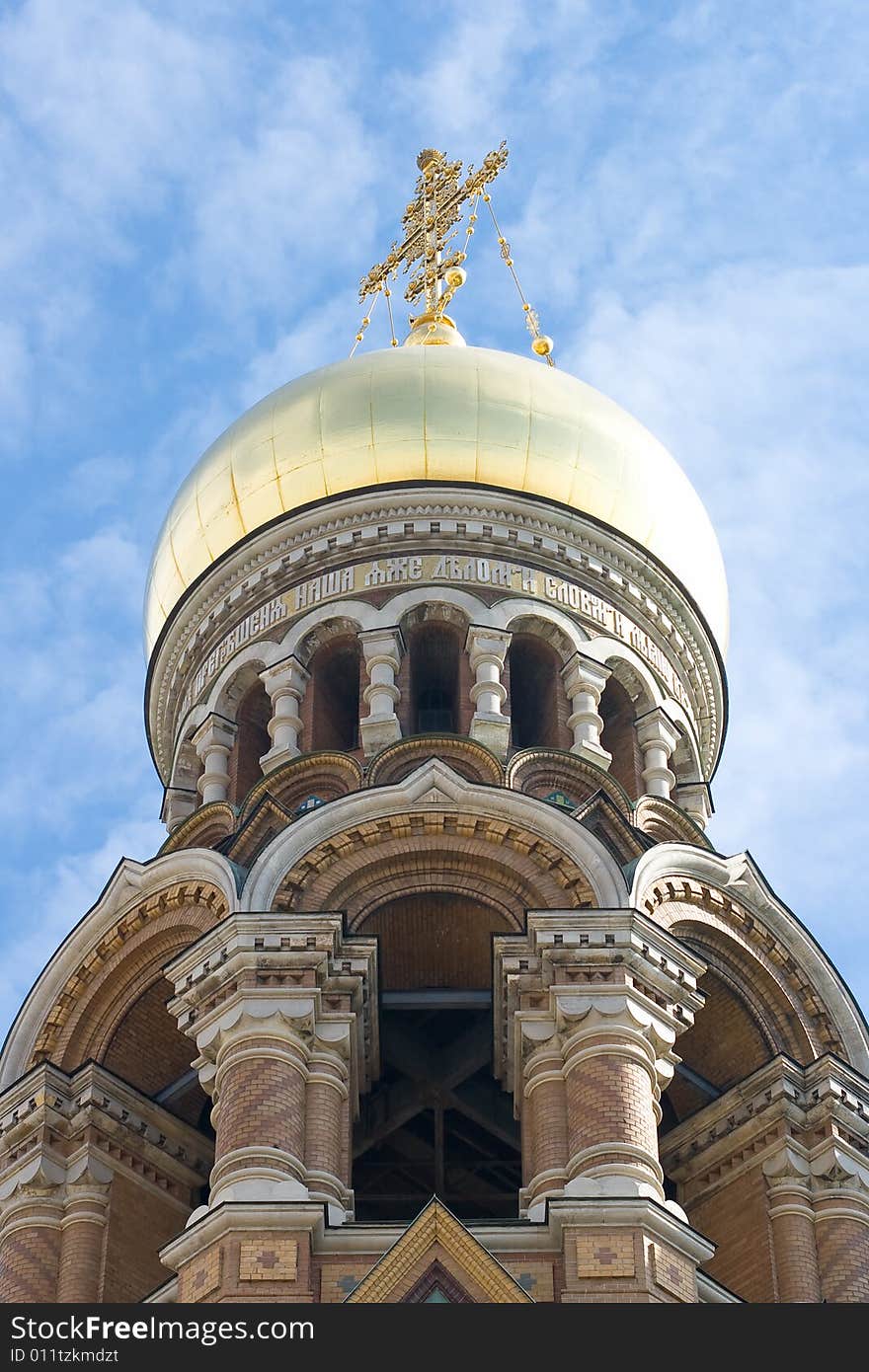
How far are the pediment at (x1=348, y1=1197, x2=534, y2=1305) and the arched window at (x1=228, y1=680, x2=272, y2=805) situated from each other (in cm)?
622

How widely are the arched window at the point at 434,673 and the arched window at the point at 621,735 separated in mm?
Answer: 1202

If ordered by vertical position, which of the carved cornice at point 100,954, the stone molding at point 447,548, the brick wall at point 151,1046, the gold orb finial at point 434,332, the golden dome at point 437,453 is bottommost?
the brick wall at point 151,1046

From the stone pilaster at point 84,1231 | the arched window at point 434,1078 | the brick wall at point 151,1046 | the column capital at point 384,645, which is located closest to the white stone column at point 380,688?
the column capital at point 384,645

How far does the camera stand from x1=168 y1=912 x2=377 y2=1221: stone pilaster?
17.4 metres

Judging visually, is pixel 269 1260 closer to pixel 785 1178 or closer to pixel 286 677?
pixel 785 1178

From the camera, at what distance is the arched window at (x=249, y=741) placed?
22625 millimetres

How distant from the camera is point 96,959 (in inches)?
806

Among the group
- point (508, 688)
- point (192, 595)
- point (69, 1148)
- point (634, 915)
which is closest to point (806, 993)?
point (634, 915)

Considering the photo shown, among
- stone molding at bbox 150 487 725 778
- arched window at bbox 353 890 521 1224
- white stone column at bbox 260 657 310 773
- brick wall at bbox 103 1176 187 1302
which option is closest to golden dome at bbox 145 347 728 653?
stone molding at bbox 150 487 725 778

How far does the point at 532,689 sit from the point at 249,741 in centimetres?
221

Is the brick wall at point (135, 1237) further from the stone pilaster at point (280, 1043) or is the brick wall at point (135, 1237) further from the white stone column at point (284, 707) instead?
the white stone column at point (284, 707)

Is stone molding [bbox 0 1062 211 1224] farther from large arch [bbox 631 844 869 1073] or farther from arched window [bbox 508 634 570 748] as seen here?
arched window [bbox 508 634 570 748]

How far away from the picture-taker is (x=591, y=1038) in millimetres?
18094

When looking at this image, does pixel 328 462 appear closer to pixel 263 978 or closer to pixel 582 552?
pixel 582 552
